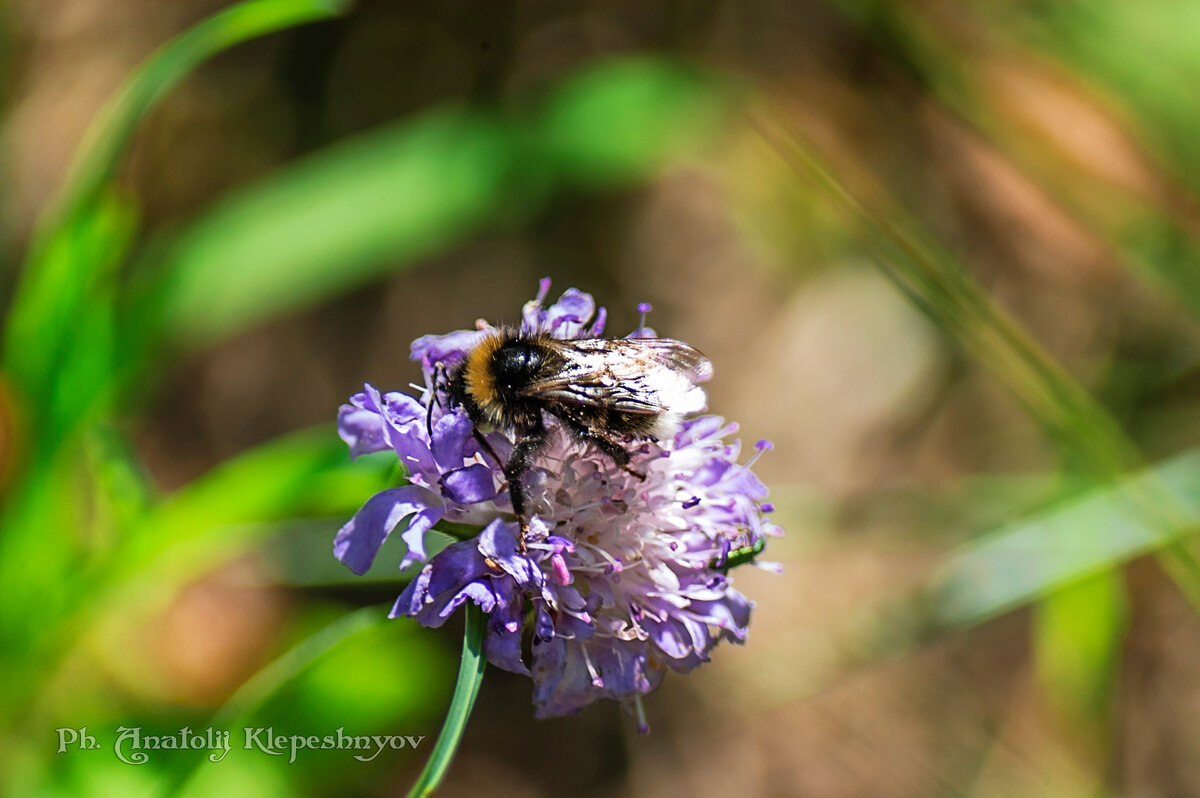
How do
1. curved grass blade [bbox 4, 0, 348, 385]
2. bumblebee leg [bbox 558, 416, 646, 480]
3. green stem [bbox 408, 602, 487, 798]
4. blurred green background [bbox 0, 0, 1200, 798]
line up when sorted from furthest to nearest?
blurred green background [bbox 0, 0, 1200, 798] → curved grass blade [bbox 4, 0, 348, 385] → bumblebee leg [bbox 558, 416, 646, 480] → green stem [bbox 408, 602, 487, 798]

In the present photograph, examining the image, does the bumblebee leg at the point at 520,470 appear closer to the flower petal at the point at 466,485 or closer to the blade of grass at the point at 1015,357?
the flower petal at the point at 466,485

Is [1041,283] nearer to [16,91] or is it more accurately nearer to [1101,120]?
[1101,120]

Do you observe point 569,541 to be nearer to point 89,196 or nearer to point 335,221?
point 89,196

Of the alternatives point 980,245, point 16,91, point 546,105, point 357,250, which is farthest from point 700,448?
point 16,91

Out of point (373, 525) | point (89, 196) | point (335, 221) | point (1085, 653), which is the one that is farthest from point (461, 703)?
point (1085, 653)

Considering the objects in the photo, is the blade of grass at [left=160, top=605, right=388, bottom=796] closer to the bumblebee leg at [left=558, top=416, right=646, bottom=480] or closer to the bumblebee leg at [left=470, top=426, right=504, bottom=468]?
the bumblebee leg at [left=470, top=426, right=504, bottom=468]

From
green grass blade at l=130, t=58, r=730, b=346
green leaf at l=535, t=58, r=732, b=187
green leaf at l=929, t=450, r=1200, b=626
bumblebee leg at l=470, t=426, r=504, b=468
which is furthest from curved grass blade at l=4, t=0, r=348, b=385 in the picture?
green leaf at l=929, t=450, r=1200, b=626

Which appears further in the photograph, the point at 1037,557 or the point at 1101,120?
the point at 1101,120

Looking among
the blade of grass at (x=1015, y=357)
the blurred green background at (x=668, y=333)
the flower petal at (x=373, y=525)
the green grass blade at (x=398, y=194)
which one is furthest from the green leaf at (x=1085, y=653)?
the flower petal at (x=373, y=525)
